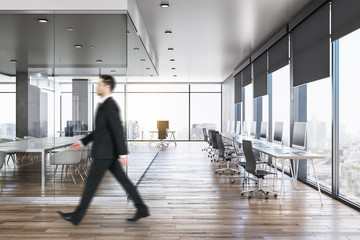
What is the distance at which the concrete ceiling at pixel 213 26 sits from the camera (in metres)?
5.43

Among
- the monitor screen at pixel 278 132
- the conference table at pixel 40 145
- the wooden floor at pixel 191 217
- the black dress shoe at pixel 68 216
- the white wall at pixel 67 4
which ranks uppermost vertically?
the white wall at pixel 67 4

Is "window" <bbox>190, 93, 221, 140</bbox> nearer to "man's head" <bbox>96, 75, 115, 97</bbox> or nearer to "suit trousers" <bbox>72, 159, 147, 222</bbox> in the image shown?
"man's head" <bbox>96, 75, 115, 97</bbox>

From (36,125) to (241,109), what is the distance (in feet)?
25.9

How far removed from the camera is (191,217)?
3754 mm

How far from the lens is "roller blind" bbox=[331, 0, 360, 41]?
399 centimetres

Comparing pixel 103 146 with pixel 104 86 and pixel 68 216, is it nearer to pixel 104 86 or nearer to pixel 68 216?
pixel 104 86

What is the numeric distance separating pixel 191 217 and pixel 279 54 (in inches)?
190

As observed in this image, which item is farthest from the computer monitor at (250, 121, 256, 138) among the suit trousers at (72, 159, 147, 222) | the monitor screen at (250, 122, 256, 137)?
the suit trousers at (72, 159, 147, 222)

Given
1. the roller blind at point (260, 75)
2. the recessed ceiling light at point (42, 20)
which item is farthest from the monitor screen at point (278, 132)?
the recessed ceiling light at point (42, 20)

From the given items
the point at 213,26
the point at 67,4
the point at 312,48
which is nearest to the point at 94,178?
the point at 67,4

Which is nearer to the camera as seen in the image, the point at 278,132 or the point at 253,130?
the point at 278,132

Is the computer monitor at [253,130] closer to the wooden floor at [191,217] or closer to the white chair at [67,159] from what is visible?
the wooden floor at [191,217]

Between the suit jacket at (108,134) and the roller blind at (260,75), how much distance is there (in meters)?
5.91

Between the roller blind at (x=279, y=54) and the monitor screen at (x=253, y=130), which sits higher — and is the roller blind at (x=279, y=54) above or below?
above
